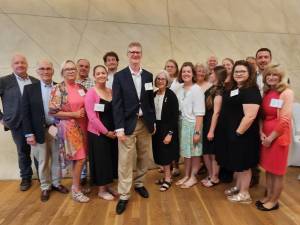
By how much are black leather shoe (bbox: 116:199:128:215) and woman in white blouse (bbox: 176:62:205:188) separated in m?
0.83

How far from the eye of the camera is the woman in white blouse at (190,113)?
296 centimetres

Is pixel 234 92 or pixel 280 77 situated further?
pixel 234 92

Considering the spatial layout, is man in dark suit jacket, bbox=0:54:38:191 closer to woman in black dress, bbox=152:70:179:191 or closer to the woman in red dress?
woman in black dress, bbox=152:70:179:191

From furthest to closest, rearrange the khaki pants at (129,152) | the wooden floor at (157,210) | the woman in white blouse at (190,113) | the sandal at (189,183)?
the sandal at (189,183) < the woman in white blouse at (190,113) < the khaki pants at (129,152) < the wooden floor at (157,210)

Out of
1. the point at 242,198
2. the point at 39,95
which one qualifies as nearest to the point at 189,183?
the point at 242,198

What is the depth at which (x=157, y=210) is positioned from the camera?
2.58 metres

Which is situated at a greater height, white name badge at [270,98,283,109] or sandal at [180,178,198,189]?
white name badge at [270,98,283,109]

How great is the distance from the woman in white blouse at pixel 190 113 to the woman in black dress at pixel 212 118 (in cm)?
9

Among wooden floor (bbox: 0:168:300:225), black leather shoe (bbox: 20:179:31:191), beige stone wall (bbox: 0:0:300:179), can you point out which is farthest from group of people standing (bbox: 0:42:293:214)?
beige stone wall (bbox: 0:0:300:179)

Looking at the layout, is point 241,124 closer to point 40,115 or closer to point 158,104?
point 158,104

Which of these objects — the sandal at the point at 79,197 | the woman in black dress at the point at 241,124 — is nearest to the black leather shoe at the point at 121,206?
the sandal at the point at 79,197

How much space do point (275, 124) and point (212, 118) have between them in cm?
73

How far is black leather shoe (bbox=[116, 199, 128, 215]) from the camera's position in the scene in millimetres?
2547

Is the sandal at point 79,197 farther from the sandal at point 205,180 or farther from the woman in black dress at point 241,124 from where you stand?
the woman in black dress at point 241,124
